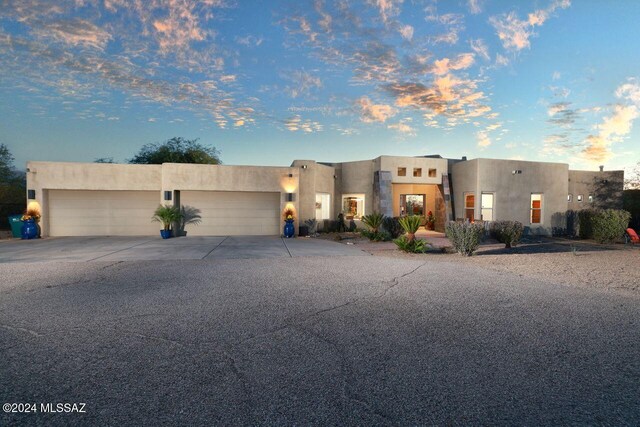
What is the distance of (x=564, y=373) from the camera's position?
9.83ft

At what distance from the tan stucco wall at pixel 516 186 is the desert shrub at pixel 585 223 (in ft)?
3.18

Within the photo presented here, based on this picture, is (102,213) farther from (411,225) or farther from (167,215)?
(411,225)

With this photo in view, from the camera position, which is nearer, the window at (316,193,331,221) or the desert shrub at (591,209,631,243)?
the desert shrub at (591,209,631,243)

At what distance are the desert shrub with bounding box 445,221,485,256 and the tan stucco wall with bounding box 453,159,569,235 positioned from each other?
7386 mm

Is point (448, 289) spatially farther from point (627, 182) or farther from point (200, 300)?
point (627, 182)

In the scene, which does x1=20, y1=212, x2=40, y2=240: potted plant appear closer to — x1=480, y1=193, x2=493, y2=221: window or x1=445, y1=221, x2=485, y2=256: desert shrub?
x1=445, y1=221, x2=485, y2=256: desert shrub

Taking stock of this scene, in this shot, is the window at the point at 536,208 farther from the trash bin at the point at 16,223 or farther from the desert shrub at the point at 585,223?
the trash bin at the point at 16,223

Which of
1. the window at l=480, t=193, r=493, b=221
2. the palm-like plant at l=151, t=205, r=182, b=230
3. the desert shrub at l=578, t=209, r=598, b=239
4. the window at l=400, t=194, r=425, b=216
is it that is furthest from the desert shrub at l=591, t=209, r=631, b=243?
the palm-like plant at l=151, t=205, r=182, b=230

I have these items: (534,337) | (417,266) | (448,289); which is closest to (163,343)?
(534,337)

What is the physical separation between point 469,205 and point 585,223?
625cm

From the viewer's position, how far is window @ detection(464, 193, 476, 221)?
17.8 meters

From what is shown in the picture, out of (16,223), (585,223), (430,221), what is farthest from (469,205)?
(16,223)

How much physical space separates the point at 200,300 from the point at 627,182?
28.8 meters

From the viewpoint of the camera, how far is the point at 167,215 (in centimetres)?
1562
